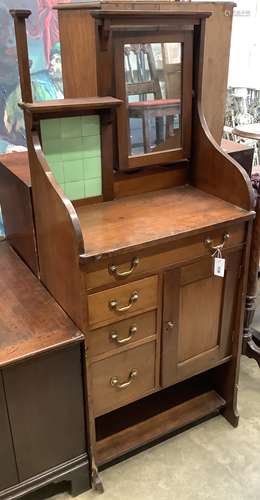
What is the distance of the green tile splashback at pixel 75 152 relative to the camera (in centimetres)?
151

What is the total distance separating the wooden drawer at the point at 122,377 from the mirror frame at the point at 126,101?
26.2 inches

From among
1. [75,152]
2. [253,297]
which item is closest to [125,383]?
[253,297]

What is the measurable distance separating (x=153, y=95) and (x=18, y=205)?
642 millimetres

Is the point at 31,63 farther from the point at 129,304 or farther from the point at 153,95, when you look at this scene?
the point at 129,304

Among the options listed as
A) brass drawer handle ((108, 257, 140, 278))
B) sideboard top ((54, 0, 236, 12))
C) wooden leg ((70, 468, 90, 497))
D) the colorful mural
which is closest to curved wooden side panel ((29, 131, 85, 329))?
brass drawer handle ((108, 257, 140, 278))

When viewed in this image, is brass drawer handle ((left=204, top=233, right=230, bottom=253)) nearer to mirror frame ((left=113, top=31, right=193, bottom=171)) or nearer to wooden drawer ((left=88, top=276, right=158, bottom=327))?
wooden drawer ((left=88, top=276, right=158, bottom=327))

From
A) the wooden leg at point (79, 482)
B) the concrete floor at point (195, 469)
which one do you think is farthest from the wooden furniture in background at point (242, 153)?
the wooden leg at point (79, 482)

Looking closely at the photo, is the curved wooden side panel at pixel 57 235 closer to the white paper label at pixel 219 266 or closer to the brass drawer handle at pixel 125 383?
the brass drawer handle at pixel 125 383

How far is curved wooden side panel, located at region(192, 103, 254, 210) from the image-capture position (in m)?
1.59

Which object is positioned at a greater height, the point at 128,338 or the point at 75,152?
the point at 75,152

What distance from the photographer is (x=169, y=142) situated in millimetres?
1727

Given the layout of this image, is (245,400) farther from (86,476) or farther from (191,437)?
(86,476)

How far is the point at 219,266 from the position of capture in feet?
5.23

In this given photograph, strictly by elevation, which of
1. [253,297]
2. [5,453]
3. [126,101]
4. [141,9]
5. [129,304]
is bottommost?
[5,453]
